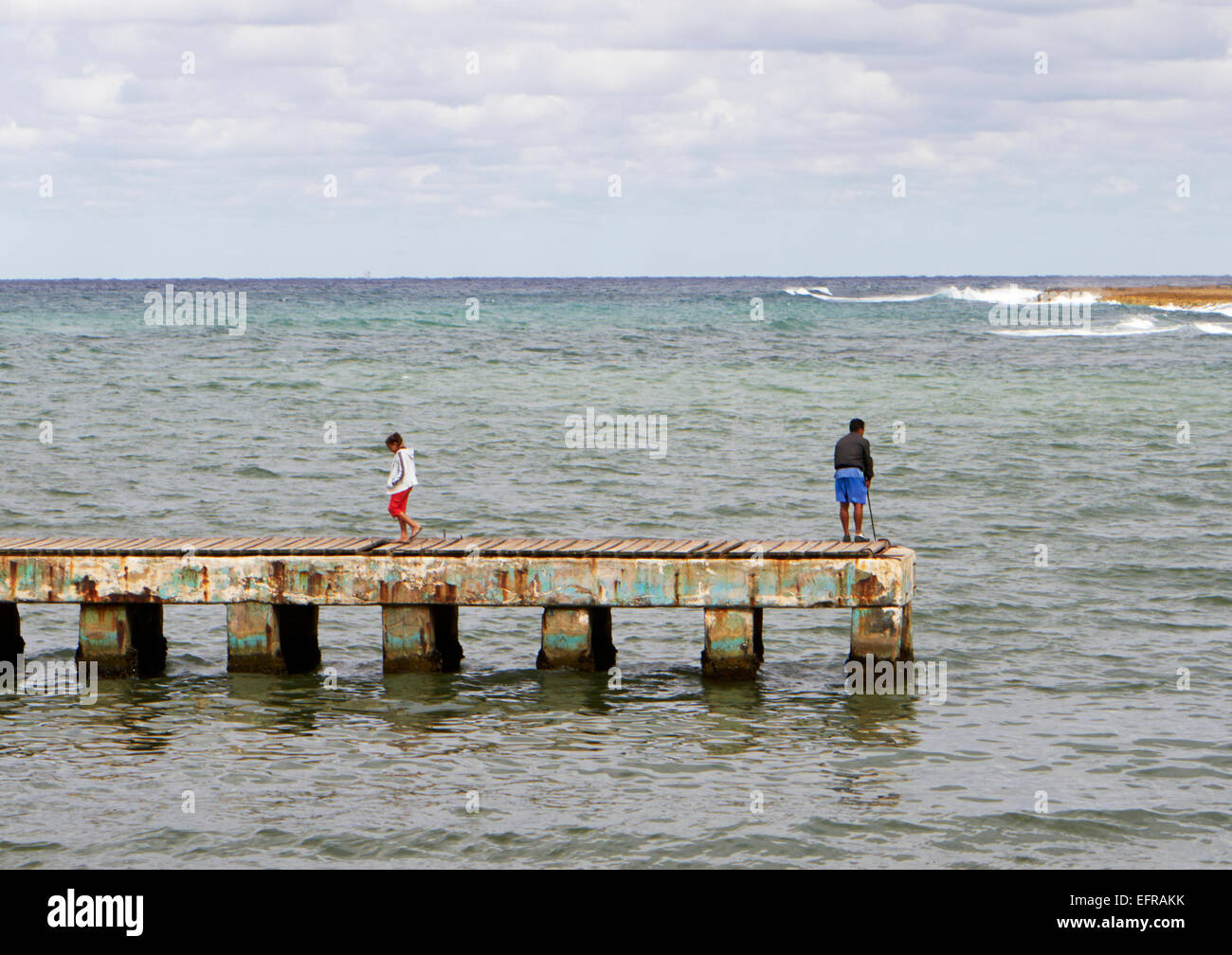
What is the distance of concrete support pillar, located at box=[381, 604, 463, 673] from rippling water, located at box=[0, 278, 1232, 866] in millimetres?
197

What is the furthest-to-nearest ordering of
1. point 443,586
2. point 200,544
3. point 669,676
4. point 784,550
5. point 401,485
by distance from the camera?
point 401,485 → point 669,676 → point 200,544 → point 443,586 → point 784,550

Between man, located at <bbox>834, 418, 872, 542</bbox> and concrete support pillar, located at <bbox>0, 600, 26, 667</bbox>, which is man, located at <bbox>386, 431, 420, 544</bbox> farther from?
man, located at <bbox>834, 418, 872, 542</bbox>

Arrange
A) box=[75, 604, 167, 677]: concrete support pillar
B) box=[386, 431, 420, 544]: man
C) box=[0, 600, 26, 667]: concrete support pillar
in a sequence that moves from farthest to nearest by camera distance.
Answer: box=[0, 600, 26, 667]: concrete support pillar → box=[386, 431, 420, 544]: man → box=[75, 604, 167, 677]: concrete support pillar

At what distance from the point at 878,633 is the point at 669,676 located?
2231mm

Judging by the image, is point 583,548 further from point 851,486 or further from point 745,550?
point 851,486

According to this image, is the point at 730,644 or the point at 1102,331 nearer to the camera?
the point at 730,644

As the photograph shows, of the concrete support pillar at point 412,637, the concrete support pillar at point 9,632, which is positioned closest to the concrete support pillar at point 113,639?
the concrete support pillar at point 9,632

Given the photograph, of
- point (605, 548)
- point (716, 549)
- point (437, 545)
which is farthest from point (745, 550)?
point (437, 545)

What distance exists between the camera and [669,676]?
15766mm

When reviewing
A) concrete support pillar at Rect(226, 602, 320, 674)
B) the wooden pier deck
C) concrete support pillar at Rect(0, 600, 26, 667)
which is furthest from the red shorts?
concrete support pillar at Rect(0, 600, 26, 667)

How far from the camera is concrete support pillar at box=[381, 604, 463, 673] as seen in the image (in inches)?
606

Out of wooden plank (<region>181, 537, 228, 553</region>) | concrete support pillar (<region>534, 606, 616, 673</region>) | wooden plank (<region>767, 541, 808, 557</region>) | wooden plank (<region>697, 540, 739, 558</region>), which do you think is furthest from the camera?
concrete support pillar (<region>534, 606, 616, 673</region>)
